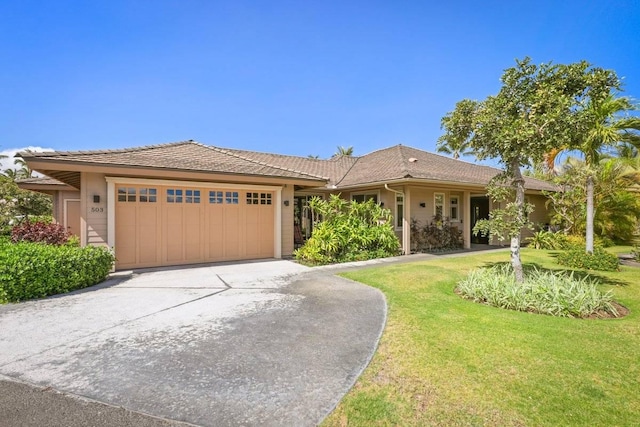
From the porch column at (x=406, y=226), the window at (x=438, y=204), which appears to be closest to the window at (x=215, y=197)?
the porch column at (x=406, y=226)

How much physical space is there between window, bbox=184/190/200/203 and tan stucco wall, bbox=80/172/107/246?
2.17 meters

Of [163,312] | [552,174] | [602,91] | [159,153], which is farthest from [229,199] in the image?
[552,174]

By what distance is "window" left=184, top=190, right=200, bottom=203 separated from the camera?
32.4 ft

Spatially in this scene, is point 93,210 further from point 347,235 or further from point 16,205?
point 16,205

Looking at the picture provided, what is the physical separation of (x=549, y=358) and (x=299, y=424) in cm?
315

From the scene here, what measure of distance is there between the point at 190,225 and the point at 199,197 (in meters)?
0.98

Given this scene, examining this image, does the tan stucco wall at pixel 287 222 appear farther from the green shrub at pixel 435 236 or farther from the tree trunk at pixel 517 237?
the tree trunk at pixel 517 237

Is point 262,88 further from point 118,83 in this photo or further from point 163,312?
point 163,312

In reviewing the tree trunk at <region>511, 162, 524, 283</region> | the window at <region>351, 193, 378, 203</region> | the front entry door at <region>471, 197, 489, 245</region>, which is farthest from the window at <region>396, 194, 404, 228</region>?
the front entry door at <region>471, 197, 489, 245</region>

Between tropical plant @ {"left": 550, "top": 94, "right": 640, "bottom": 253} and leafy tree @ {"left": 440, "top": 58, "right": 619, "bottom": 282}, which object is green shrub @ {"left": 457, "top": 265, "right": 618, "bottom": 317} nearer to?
leafy tree @ {"left": 440, "top": 58, "right": 619, "bottom": 282}

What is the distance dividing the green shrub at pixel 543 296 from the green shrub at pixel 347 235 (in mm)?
5049

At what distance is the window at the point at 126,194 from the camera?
888 centimetres

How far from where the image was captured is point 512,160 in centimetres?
684

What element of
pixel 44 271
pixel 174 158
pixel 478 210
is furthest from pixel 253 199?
pixel 478 210
